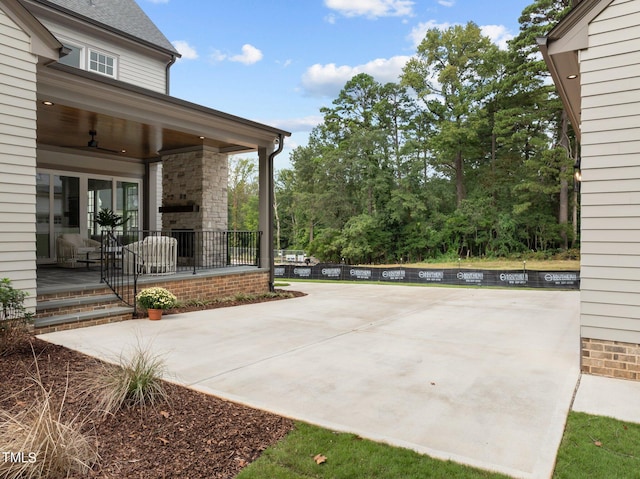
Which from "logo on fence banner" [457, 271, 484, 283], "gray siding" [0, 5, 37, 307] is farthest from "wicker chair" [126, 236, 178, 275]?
"logo on fence banner" [457, 271, 484, 283]

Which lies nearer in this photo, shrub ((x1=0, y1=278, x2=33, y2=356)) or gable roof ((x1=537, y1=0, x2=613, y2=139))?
gable roof ((x1=537, y1=0, x2=613, y2=139))

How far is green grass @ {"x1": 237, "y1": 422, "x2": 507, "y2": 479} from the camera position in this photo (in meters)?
2.28

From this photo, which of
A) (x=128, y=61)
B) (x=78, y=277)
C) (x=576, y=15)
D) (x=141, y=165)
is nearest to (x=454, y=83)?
(x=128, y=61)

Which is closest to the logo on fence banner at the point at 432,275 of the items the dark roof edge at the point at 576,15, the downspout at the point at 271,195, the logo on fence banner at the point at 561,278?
the logo on fence banner at the point at 561,278

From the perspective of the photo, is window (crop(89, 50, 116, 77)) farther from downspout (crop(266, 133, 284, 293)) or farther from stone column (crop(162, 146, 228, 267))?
downspout (crop(266, 133, 284, 293))

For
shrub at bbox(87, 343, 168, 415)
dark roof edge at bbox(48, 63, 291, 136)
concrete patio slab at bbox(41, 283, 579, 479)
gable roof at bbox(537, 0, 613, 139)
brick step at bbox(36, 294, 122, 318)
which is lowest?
concrete patio slab at bbox(41, 283, 579, 479)

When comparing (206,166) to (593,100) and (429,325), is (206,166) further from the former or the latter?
(593,100)

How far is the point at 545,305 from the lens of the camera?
8680 millimetres

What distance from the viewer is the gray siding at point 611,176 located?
3.90 metres

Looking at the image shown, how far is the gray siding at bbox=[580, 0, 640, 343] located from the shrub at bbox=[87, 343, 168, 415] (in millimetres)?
3991

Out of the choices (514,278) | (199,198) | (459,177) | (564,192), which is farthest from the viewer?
(459,177)

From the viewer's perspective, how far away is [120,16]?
11.9m

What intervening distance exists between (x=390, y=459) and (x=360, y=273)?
14.3m

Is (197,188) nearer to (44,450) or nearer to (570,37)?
(570,37)
